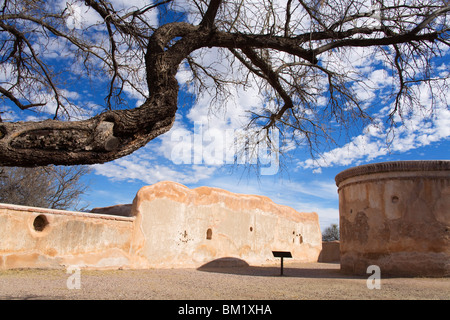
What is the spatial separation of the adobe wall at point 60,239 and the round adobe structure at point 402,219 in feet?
23.5

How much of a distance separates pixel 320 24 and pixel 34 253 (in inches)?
343

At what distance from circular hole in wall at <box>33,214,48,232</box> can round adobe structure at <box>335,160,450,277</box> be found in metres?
8.71

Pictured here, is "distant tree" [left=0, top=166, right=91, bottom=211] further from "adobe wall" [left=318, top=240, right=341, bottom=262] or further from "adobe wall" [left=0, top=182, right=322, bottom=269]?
"adobe wall" [left=318, top=240, right=341, bottom=262]

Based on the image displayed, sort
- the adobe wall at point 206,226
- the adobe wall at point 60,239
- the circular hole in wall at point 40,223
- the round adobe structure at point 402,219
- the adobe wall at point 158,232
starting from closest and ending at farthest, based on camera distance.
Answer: the adobe wall at point 60,239 < the round adobe structure at point 402,219 < the adobe wall at point 158,232 < the circular hole in wall at point 40,223 < the adobe wall at point 206,226

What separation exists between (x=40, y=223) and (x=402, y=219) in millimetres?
9757

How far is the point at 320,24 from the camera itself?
4176 millimetres

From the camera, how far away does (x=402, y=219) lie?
898 cm

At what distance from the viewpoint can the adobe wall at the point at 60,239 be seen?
845 centimetres

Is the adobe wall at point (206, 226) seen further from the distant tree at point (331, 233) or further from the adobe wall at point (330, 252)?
the distant tree at point (331, 233)

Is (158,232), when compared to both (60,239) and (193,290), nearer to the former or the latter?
(60,239)

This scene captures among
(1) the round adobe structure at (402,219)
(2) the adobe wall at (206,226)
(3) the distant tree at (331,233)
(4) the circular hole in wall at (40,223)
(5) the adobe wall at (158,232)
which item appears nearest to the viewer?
(1) the round adobe structure at (402,219)

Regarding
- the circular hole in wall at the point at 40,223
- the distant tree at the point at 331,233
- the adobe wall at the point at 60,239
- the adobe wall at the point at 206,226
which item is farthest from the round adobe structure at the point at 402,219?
the distant tree at the point at 331,233

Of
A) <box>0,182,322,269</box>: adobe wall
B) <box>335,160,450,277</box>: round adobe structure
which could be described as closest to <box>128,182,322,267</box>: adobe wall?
<box>0,182,322,269</box>: adobe wall
